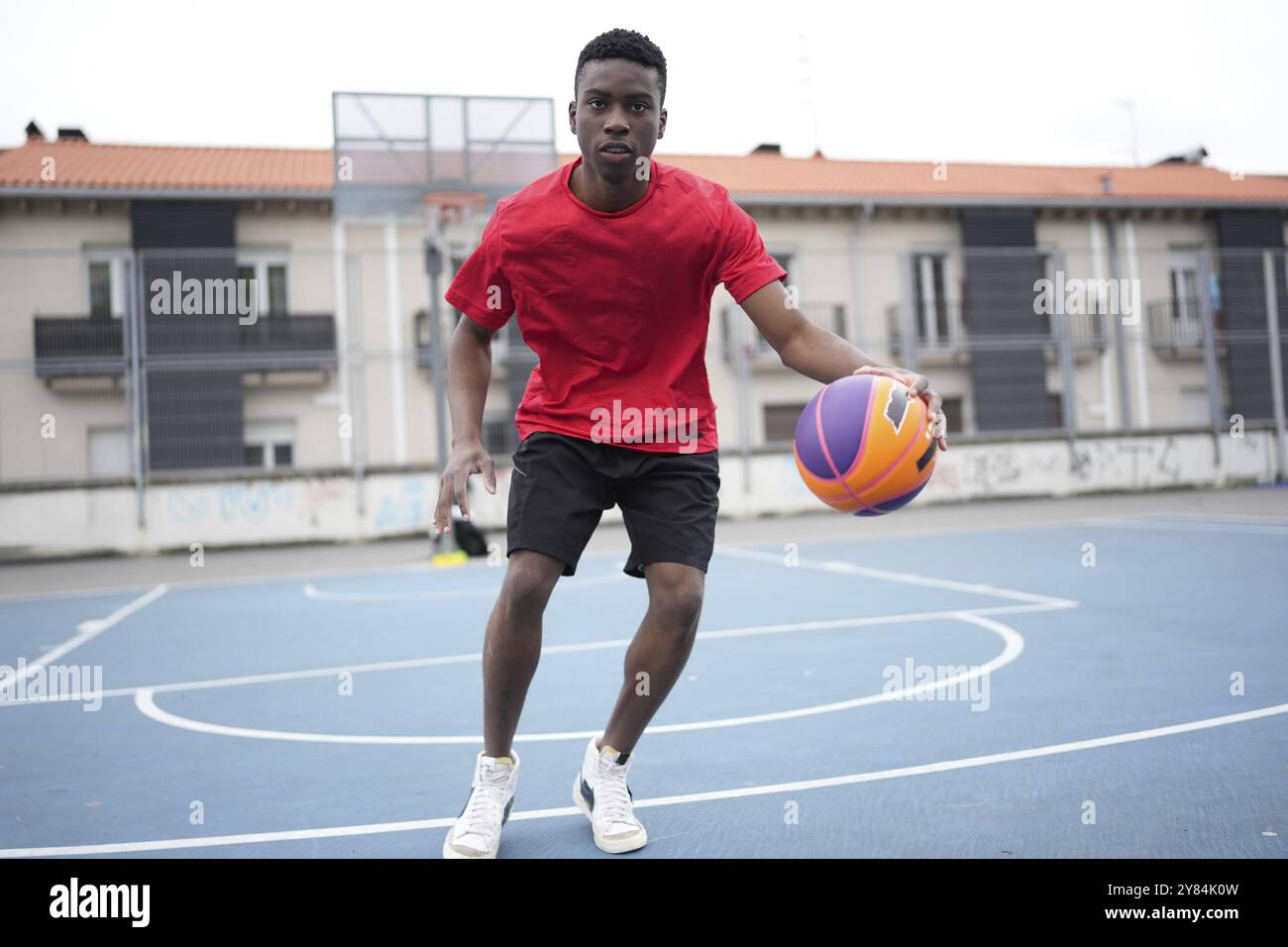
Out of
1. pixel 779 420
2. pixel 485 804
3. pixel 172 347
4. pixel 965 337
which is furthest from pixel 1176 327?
A: pixel 485 804

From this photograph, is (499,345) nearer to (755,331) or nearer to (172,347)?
(755,331)

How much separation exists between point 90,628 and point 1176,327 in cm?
1983

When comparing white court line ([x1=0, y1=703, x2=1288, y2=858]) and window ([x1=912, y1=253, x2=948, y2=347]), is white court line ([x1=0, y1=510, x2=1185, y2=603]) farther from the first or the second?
white court line ([x1=0, y1=703, x2=1288, y2=858])

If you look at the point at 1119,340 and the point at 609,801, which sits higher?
the point at 1119,340

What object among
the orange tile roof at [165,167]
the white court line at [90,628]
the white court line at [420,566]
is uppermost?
the orange tile roof at [165,167]

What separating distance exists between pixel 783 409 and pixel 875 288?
309 cm

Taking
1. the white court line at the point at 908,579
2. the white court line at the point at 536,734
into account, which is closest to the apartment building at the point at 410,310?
the white court line at the point at 908,579

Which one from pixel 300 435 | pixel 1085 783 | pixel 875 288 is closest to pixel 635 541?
pixel 1085 783

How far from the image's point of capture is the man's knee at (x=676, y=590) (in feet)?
8.62

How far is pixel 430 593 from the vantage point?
884 cm

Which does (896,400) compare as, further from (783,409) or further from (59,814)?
(783,409)

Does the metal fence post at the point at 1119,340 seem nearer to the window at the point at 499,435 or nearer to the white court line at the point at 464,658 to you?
the window at the point at 499,435

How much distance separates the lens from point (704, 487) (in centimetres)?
272

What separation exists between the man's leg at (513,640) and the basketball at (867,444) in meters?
0.76
